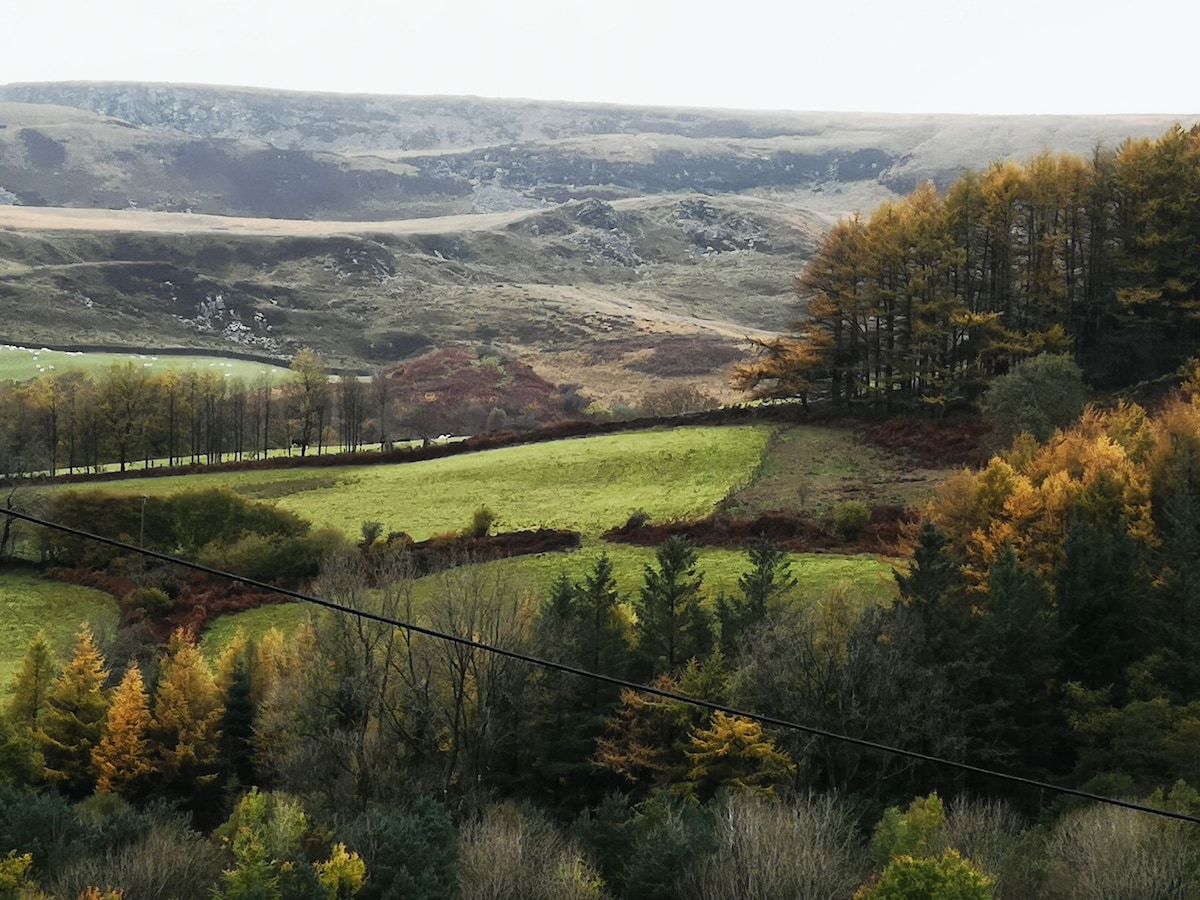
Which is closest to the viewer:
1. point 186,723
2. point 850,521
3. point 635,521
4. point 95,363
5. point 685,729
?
point 685,729

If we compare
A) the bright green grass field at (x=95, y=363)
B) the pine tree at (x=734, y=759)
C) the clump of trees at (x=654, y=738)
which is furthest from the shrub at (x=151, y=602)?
the bright green grass field at (x=95, y=363)

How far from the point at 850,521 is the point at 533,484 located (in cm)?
2022

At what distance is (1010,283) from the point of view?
69.2 metres

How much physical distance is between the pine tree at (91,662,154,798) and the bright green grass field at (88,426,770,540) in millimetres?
18776

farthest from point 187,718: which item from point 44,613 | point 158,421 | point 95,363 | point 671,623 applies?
point 95,363

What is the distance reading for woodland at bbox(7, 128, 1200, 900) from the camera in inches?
938

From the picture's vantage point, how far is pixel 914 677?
30219mm

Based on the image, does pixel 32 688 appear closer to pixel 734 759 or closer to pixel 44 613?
pixel 44 613

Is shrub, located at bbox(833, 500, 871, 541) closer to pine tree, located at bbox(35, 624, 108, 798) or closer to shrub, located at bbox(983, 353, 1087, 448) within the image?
shrub, located at bbox(983, 353, 1087, 448)

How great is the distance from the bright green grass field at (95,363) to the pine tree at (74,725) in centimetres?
8874

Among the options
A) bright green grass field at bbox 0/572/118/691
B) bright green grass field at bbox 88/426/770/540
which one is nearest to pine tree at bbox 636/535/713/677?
bright green grass field at bbox 88/426/770/540

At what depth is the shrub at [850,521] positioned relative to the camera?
158ft

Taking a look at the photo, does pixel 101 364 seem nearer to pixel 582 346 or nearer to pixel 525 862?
pixel 582 346

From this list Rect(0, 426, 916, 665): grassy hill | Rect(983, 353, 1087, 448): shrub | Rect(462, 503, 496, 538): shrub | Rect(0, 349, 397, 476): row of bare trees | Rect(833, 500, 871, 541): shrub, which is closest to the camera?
Rect(0, 426, 916, 665): grassy hill
